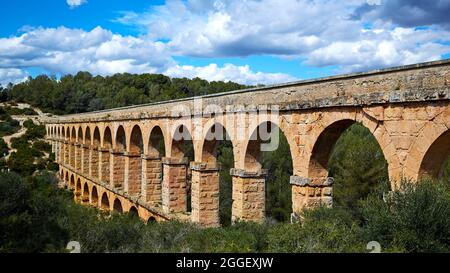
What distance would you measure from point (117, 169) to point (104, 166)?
301 centimetres

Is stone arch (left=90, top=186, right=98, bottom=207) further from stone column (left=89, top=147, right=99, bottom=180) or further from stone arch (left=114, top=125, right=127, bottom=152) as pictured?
stone arch (left=114, top=125, right=127, bottom=152)

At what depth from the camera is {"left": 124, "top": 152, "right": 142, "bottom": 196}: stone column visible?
68.1 feet

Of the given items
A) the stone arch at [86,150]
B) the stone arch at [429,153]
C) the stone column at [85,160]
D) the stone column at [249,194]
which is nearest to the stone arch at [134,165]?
the stone column at [249,194]

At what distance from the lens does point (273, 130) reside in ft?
40.2

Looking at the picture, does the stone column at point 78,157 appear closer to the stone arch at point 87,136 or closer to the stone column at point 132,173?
the stone arch at point 87,136

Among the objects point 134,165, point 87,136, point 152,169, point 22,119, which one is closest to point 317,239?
point 152,169

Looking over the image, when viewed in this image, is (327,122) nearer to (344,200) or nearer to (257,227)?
(257,227)

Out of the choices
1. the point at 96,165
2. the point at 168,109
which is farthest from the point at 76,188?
the point at 168,109

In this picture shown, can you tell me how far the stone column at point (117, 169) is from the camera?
22.9 metres

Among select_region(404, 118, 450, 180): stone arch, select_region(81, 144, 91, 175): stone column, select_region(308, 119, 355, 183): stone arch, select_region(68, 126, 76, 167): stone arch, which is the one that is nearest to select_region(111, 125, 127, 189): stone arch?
select_region(81, 144, 91, 175): stone column

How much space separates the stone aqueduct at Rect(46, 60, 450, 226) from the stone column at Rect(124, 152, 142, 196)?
0.15 feet

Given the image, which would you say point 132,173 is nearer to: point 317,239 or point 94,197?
point 94,197

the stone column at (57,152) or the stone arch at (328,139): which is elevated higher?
the stone arch at (328,139)

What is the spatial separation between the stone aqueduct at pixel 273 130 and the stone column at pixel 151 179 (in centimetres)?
4
